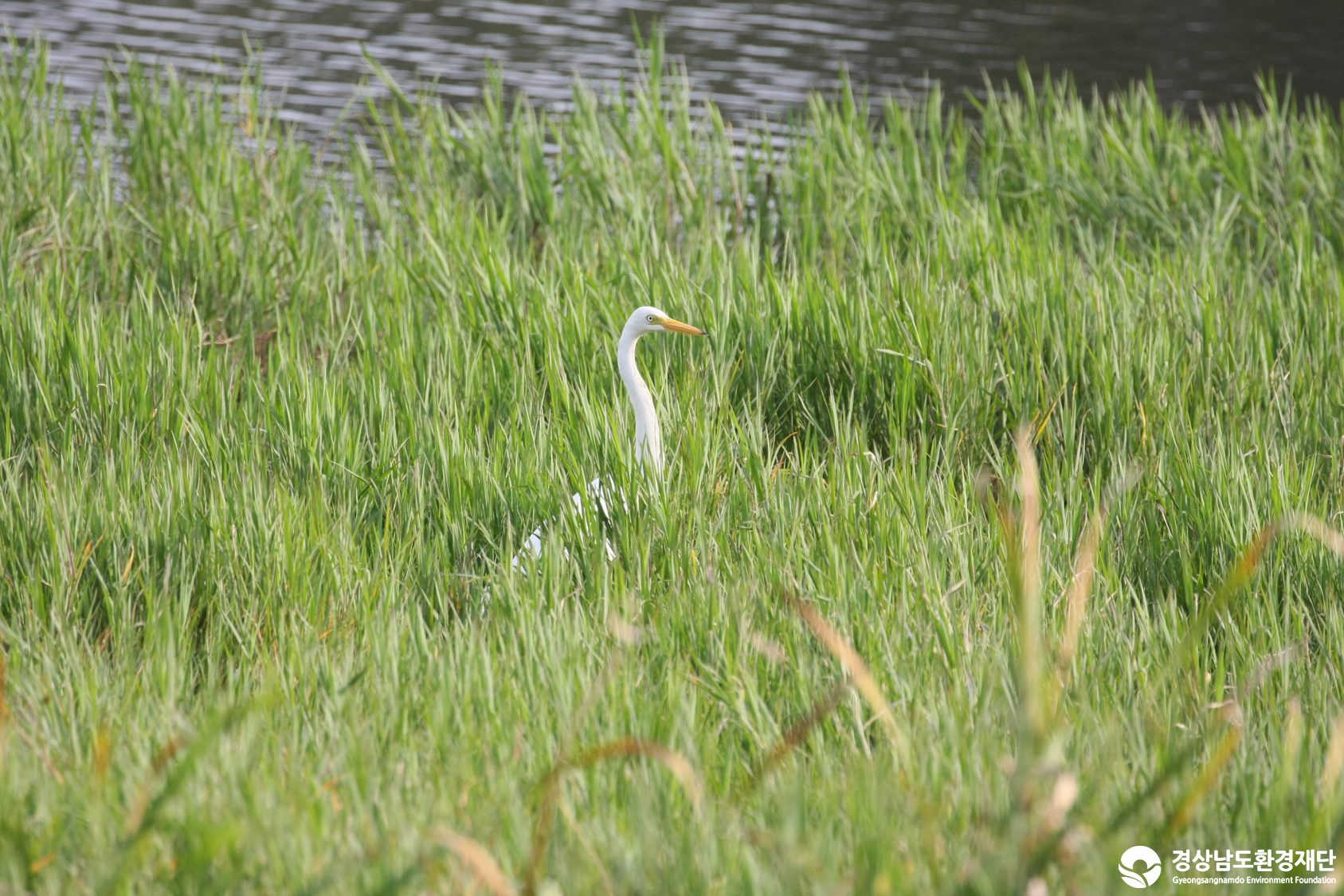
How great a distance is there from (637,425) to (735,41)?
1096 centimetres

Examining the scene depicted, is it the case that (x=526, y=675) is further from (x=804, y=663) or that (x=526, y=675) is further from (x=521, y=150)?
(x=521, y=150)

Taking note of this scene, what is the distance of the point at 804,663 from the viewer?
2541 mm

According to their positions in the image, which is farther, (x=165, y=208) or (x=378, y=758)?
(x=165, y=208)

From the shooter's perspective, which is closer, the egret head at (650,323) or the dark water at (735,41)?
the egret head at (650,323)

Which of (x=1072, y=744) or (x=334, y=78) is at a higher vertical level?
(x=334, y=78)

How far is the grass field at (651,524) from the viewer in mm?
1912

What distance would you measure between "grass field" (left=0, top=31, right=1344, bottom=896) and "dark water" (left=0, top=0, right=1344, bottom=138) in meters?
4.51

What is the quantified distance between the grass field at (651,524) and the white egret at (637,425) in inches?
3.2

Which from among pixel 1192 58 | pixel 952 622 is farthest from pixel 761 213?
pixel 1192 58

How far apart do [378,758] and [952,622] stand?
4.26ft

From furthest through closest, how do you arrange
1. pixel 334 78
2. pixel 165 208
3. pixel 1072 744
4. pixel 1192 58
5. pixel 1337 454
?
pixel 1192 58
pixel 334 78
pixel 165 208
pixel 1337 454
pixel 1072 744

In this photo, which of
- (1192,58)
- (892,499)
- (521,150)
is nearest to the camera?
(892,499)

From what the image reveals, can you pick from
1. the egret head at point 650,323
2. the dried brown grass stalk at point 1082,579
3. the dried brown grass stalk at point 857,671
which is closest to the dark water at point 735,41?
the egret head at point 650,323

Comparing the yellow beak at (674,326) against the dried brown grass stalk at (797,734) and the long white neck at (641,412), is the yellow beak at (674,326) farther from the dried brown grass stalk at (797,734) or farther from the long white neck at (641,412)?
the dried brown grass stalk at (797,734)
